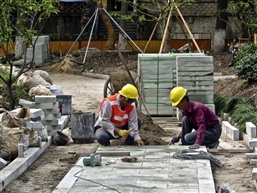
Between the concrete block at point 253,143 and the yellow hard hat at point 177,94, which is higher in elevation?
the yellow hard hat at point 177,94

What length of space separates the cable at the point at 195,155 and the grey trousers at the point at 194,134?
737 millimetres

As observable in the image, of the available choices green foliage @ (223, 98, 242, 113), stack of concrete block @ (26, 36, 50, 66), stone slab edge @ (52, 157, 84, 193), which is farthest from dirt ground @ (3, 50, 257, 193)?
stack of concrete block @ (26, 36, 50, 66)

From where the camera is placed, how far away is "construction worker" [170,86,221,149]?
11.7 meters

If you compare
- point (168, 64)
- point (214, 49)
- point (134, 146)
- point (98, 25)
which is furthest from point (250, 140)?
point (98, 25)

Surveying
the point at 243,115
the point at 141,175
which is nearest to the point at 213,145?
the point at 243,115

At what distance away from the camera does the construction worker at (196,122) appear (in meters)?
11.7

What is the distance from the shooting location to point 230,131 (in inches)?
556

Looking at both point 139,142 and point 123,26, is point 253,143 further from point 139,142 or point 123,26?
point 123,26

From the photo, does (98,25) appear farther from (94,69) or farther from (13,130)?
(13,130)

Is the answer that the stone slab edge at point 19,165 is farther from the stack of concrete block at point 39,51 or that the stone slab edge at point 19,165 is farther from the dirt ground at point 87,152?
the stack of concrete block at point 39,51

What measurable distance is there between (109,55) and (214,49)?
5206 millimetres

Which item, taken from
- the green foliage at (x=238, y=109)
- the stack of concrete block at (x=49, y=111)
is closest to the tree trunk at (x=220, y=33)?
the green foliage at (x=238, y=109)

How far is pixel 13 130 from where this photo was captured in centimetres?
1162

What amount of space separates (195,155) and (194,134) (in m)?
0.99
